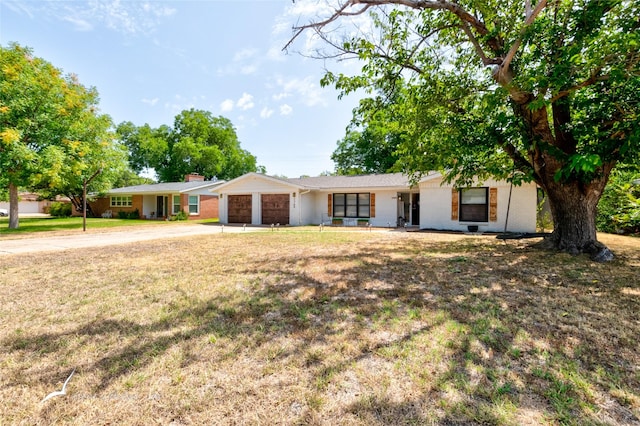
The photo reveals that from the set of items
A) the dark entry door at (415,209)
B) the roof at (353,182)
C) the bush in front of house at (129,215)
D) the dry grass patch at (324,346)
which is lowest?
the dry grass patch at (324,346)

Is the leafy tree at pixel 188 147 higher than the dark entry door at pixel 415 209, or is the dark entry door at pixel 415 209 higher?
the leafy tree at pixel 188 147

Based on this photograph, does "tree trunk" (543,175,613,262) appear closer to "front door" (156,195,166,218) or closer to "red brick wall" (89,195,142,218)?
"front door" (156,195,166,218)

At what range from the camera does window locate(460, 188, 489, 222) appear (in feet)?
47.5

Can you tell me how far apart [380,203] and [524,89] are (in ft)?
38.9

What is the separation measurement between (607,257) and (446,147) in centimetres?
450

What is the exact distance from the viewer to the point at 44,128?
1443 cm

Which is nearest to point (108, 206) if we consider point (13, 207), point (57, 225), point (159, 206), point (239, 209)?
point (159, 206)

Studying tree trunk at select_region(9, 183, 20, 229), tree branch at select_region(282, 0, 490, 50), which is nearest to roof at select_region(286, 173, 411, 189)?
tree branch at select_region(282, 0, 490, 50)

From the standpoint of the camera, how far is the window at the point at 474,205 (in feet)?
47.5

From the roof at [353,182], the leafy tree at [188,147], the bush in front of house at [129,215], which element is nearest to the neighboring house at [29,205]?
the leafy tree at [188,147]

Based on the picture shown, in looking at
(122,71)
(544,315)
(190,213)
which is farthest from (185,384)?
(190,213)

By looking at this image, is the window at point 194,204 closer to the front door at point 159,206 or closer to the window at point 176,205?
the window at point 176,205

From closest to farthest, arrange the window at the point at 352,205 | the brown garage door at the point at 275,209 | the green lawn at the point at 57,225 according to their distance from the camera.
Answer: the green lawn at the point at 57,225
the window at the point at 352,205
the brown garage door at the point at 275,209

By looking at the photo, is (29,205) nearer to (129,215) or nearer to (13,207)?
(129,215)
